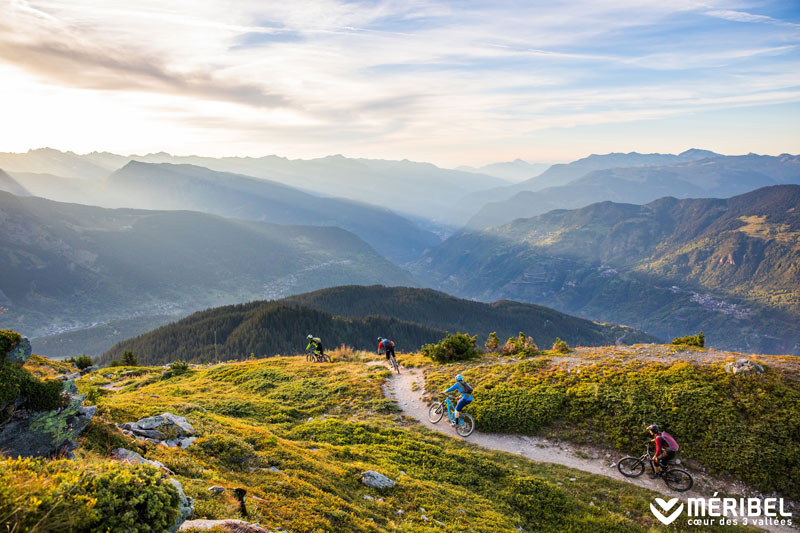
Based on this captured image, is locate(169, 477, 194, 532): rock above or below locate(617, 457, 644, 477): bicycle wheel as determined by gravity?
above

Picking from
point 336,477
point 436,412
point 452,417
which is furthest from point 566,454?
point 336,477

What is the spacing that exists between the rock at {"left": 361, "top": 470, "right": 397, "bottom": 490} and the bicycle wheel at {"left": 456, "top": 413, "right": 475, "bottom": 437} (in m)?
7.83

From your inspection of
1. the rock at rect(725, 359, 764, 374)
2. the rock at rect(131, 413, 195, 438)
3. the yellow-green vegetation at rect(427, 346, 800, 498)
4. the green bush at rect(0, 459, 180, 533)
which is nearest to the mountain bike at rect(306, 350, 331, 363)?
the yellow-green vegetation at rect(427, 346, 800, 498)

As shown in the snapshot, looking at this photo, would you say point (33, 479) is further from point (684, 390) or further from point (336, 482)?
point (684, 390)

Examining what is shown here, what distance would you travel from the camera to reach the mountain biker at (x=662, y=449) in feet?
44.5

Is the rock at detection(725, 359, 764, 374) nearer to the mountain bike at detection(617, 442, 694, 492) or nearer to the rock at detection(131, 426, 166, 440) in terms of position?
the mountain bike at detection(617, 442, 694, 492)

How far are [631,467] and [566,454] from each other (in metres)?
A: 2.49

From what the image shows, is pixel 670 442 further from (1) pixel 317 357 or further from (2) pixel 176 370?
(2) pixel 176 370

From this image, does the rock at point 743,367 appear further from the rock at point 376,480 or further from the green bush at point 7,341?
the green bush at point 7,341

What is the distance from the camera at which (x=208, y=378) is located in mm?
27547

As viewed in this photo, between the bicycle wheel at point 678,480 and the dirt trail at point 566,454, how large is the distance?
20 centimetres

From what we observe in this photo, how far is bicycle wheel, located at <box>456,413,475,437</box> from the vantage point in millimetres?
17719

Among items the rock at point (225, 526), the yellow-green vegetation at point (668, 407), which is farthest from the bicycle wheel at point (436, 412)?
the rock at point (225, 526)

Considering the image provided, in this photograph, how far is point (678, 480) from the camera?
44.5 feet
